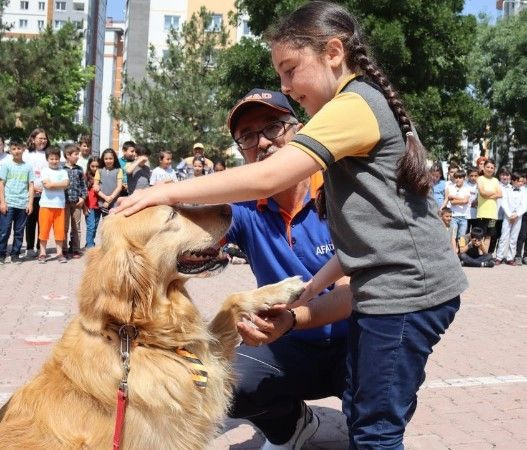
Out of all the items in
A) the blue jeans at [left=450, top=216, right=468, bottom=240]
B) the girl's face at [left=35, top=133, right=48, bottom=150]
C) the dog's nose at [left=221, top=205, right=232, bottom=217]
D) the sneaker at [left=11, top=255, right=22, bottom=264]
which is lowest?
the sneaker at [left=11, top=255, right=22, bottom=264]

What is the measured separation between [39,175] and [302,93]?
990cm

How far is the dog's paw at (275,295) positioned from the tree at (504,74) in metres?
30.4

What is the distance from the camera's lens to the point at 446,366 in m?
Result: 5.70

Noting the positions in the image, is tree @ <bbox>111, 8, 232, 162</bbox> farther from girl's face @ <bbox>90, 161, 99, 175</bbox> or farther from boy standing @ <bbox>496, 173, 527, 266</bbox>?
boy standing @ <bbox>496, 173, 527, 266</bbox>

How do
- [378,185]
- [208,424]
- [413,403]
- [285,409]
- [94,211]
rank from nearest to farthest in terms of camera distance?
[378,185], [413,403], [208,424], [285,409], [94,211]

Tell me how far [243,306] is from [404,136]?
1.19 metres

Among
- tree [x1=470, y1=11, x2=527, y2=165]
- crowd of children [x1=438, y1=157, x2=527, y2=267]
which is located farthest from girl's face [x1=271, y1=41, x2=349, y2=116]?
tree [x1=470, y1=11, x2=527, y2=165]

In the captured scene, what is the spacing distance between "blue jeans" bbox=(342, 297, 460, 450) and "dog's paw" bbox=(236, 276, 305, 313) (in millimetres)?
567

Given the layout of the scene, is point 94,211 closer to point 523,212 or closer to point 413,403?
point 523,212

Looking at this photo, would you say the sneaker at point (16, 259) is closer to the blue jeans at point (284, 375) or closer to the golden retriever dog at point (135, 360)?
the blue jeans at point (284, 375)

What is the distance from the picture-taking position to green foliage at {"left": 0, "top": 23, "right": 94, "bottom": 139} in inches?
1280

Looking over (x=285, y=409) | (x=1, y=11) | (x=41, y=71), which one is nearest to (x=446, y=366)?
(x=285, y=409)

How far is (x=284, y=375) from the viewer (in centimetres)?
347

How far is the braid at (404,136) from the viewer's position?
2303mm
